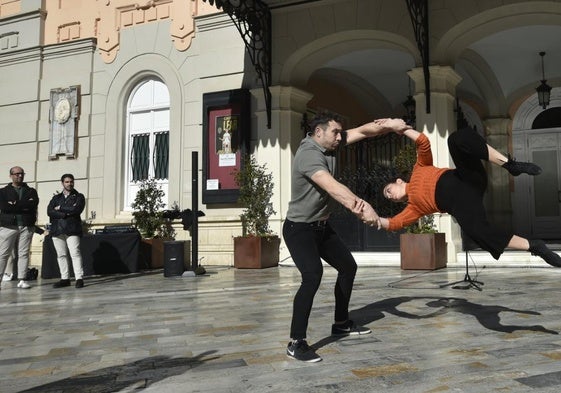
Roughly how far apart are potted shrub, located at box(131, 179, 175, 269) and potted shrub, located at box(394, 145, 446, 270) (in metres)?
5.09

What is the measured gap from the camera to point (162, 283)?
810 centimetres

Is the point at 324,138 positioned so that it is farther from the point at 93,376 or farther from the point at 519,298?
the point at 519,298

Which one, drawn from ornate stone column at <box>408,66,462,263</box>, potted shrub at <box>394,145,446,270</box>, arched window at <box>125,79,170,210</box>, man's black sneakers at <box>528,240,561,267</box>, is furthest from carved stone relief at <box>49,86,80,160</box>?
man's black sneakers at <box>528,240,561,267</box>

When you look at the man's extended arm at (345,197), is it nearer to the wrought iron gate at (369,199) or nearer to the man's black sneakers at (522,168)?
the man's black sneakers at (522,168)

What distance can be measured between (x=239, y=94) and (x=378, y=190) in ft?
11.7

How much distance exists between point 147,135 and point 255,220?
3954mm

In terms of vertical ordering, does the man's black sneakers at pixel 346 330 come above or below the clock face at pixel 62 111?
below

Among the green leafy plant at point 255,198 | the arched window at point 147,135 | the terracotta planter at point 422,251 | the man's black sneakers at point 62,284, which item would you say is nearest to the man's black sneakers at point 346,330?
the terracotta planter at point 422,251

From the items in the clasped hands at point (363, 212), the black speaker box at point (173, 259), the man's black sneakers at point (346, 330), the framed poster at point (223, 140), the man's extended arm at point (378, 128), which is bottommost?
the man's black sneakers at point (346, 330)

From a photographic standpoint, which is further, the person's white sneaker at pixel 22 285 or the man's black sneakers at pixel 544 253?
the person's white sneaker at pixel 22 285

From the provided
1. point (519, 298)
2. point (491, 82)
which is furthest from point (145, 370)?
point (491, 82)

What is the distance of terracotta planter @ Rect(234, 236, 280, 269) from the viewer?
1005 centimetres

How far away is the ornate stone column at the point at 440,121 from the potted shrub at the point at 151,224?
5665mm

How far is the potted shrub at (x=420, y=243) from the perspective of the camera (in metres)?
8.82
